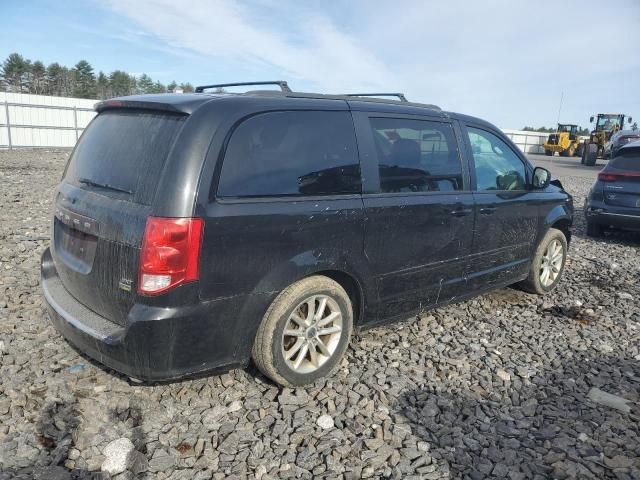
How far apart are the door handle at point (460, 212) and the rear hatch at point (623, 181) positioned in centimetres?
506

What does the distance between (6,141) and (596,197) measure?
1964 centimetres

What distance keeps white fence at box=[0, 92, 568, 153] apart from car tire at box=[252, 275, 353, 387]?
17601 mm

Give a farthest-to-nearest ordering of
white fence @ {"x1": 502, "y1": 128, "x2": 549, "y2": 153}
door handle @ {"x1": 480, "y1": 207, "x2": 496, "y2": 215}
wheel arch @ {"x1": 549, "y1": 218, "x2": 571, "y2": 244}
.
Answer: white fence @ {"x1": 502, "y1": 128, "x2": 549, "y2": 153} → wheel arch @ {"x1": 549, "y1": 218, "x2": 571, "y2": 244} → door handle @ {"x1": 480, "y1": 207, "x2": 496, "y2": 215}

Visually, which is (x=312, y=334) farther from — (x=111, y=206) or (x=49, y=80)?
(x=49, y=80)

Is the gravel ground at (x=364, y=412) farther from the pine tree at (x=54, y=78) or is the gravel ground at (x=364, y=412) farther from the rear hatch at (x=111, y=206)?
the pine tree at (x=54, y=78)

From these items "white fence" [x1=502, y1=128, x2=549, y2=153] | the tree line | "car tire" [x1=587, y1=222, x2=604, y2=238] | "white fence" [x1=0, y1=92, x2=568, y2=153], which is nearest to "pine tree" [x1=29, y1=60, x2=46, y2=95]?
the tree line

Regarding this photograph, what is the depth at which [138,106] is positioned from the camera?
2990 millimetres

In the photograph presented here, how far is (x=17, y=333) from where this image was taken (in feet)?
12.4

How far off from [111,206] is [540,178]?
13.3ft

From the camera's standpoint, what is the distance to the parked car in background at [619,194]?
7684 mm

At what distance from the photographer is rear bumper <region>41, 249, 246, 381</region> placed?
2.58 m

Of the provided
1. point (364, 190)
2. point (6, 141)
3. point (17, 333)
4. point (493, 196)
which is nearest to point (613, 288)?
point (493, 196)

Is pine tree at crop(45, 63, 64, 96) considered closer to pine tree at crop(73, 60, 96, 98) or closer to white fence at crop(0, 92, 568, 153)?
pine tree at crop(73, 60, 96, 98)

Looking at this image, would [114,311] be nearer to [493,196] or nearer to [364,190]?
[364,190]
